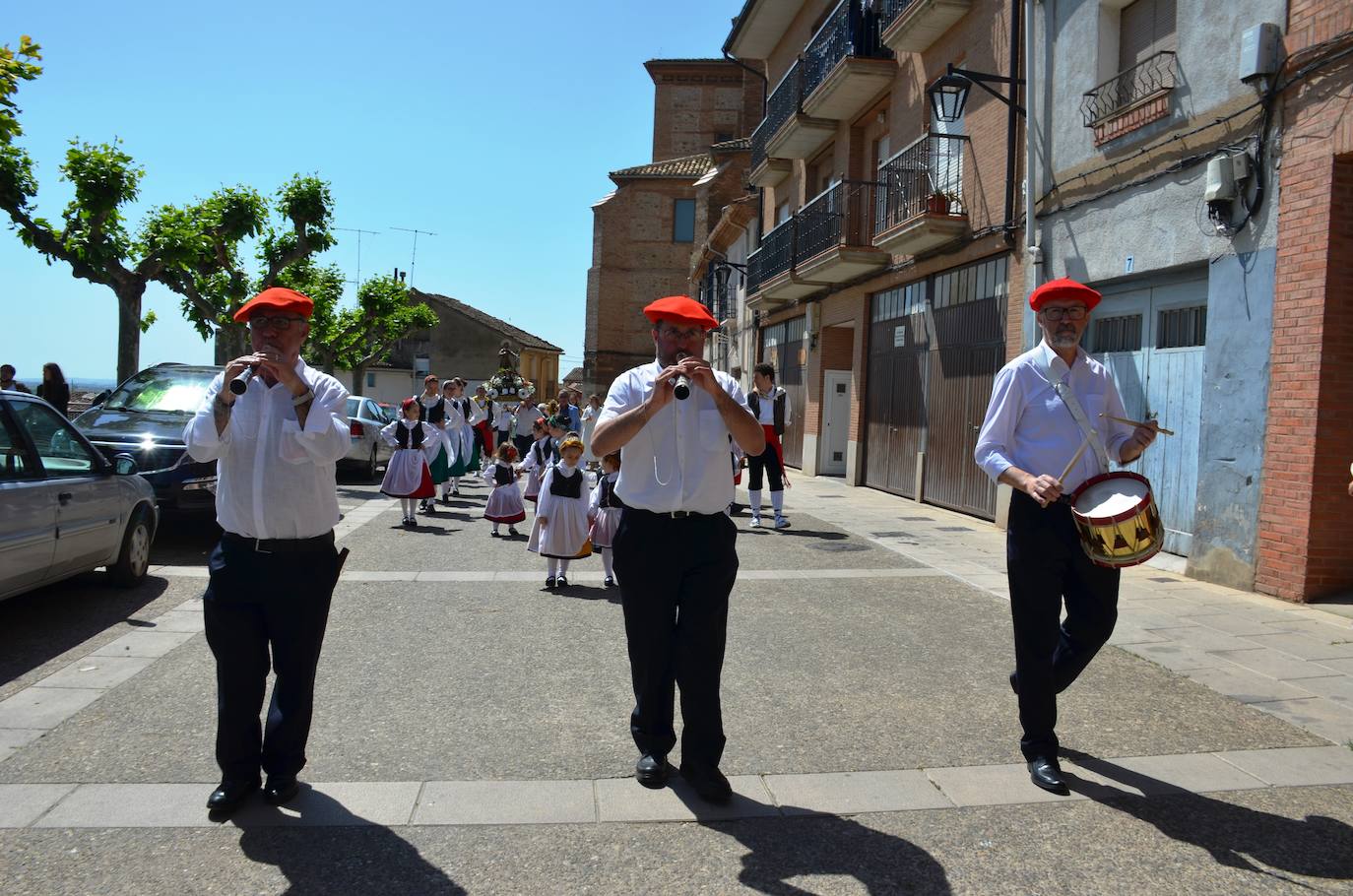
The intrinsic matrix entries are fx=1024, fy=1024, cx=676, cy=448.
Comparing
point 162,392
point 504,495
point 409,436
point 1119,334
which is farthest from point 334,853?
point 409,436

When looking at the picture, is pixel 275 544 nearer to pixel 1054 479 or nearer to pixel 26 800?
pixel 26 800

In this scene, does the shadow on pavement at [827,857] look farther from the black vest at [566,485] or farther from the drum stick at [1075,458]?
the black vest at [566,485]

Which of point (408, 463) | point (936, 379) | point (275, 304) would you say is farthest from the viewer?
point (936, 379)

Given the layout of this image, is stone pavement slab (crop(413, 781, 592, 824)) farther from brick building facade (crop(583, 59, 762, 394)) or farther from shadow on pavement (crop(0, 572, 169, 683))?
brick building facade (crop(583, 59, 762, 394))

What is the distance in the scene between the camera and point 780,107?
21906 mm

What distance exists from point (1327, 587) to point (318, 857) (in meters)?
7.30

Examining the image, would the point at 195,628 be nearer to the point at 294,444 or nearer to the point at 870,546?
the point at 294,444

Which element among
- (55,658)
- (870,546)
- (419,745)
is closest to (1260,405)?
(870,546)

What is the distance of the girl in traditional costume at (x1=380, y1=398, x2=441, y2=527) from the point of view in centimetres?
1236

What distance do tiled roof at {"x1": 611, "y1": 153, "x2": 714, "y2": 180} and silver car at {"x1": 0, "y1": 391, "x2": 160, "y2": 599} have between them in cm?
4199

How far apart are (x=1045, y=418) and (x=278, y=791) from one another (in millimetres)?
3262

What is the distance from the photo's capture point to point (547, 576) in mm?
8727

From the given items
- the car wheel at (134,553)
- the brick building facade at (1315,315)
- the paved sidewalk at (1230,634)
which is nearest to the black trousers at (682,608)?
the paved sidewalk at (1230,634)

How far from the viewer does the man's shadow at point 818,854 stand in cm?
318
